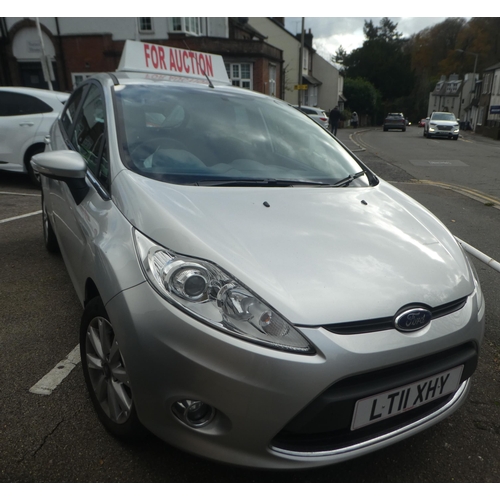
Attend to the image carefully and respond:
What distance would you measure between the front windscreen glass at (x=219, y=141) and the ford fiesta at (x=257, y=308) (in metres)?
0.03

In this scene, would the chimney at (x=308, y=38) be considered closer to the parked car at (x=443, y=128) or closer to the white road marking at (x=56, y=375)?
the parked car at (x=443, y=128)

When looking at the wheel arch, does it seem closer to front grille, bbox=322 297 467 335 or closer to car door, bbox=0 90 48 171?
front grille, bbox=322 297 467 335

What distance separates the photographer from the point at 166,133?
264 cm

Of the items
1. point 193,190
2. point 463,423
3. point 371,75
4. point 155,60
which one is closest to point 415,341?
point 463,423

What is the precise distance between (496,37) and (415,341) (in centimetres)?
8009

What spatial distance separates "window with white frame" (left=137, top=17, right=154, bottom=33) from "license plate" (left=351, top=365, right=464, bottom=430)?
1139 inches

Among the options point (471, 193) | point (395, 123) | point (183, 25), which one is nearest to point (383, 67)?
point (395, 123)

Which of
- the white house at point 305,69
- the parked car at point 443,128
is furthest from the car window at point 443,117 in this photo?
the white house at point 305,69

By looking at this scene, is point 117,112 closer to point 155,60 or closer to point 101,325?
point 101,325

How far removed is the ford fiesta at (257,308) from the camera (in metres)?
1.55

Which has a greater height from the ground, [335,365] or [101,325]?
[335,365]

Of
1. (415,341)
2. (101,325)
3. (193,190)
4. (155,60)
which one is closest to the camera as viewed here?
(415,341)

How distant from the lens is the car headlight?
5.11ft

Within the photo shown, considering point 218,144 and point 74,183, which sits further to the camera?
point 218,144
